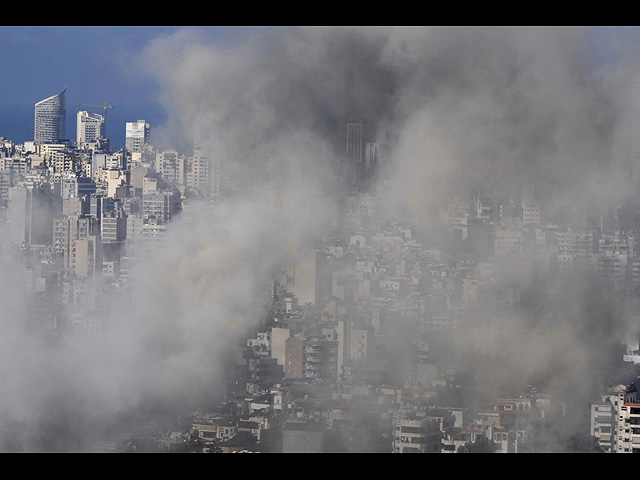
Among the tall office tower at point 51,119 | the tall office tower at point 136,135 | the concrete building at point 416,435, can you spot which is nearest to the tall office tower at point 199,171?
the tall office tower at point 136,135

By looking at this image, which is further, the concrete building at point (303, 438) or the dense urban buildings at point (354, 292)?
the dense urban buildings at point (354, 292)

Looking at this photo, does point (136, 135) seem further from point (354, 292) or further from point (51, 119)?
point (354, 292)

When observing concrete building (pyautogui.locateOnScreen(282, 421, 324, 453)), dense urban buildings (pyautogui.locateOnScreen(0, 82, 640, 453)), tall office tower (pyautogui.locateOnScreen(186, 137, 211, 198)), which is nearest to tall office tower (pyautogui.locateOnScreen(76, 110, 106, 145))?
dense urban buildings (pyautogui.locateOnScreen(0, 82, 640, 453))

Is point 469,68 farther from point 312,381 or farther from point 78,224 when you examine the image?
point 78,224

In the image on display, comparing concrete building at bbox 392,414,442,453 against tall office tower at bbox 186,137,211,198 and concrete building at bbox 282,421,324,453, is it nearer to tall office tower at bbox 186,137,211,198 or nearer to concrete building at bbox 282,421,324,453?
concrete building at bbox 282,421,324,453

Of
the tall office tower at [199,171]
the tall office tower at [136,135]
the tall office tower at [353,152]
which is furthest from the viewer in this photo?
the tall office tower at [136,135]

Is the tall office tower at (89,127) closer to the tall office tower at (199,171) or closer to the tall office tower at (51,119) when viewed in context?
the tall office tower at (51,119)

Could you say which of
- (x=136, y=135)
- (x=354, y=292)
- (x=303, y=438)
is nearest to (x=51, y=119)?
(x=136, y=135)
